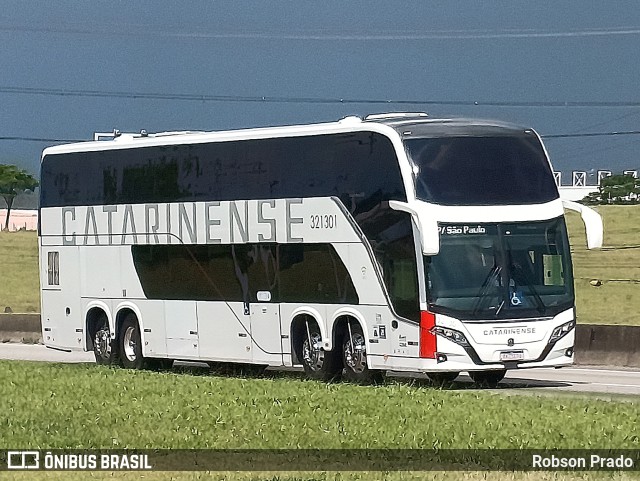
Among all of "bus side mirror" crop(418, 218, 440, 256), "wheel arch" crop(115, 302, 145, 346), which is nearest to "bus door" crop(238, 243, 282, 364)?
"wheel arch" crop(115, 302, 145, 346)

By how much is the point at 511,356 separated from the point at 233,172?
5961 mm

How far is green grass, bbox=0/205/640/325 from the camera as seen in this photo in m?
53.1

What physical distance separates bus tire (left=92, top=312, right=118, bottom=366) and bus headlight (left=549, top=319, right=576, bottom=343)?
29.0ft

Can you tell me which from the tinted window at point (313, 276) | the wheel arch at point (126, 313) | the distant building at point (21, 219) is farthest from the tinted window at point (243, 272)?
the distant building at point (21, 219)

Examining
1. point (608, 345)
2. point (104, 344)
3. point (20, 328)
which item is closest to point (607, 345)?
point (608, 345)

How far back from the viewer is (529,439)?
15.4 metres

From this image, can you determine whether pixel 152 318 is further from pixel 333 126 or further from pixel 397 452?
pixel 397 452

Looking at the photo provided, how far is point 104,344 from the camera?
3014 cm

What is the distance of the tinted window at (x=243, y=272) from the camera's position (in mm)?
25250

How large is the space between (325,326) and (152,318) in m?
4.71

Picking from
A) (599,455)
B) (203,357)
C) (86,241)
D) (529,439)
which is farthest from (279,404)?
(86,241)

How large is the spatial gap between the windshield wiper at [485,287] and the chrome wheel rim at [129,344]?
797 cm

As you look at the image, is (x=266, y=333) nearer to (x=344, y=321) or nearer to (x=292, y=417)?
(x=344, y=321)

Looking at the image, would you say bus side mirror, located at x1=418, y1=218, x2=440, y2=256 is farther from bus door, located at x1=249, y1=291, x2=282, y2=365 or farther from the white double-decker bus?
bus door, located at x1=249, y1=291, x2=282, y2=365
